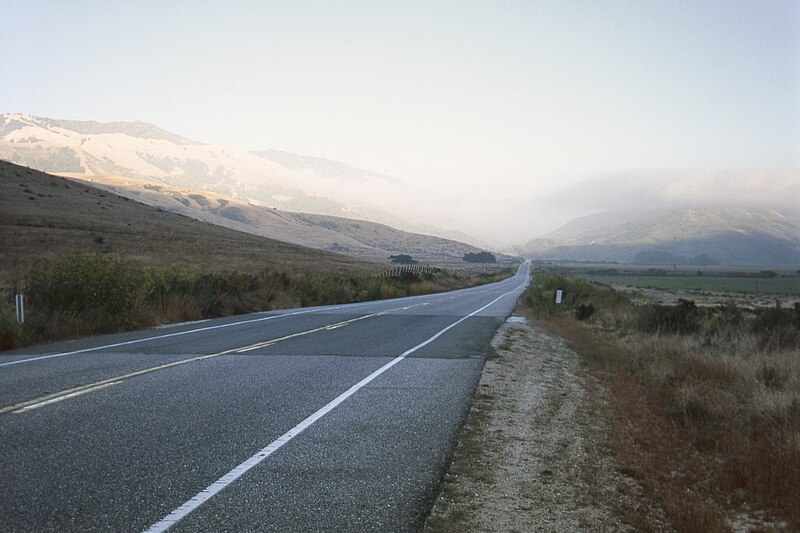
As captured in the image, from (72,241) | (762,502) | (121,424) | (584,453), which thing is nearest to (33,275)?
(121,424)

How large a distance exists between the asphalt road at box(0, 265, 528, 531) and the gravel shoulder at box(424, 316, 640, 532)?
262mm

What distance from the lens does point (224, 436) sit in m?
6.37

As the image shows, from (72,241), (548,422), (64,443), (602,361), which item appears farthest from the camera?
(72,241)

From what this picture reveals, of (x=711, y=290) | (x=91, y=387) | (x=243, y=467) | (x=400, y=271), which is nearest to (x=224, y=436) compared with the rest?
(x=243, y=467)

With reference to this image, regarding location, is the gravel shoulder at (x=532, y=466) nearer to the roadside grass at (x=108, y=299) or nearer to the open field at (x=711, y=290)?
the roadside grass at (x=108, y=299)

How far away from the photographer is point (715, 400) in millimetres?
9586

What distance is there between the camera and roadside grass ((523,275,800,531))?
540 centimetres

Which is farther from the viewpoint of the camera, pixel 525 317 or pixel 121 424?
pixel 525 317

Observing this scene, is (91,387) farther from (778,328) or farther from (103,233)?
(103,233)

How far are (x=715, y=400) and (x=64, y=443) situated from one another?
8.90 metres

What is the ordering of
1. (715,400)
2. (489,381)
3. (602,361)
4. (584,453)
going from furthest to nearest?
(602,361)
(489,381)
(715,400)
(584,453)

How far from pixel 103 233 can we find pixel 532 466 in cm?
6541

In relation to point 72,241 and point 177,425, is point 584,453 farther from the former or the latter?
point 72,241

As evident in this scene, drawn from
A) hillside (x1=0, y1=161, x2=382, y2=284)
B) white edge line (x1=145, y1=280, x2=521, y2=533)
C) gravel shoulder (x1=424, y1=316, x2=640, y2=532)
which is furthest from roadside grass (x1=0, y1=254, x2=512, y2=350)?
hillside (x1=0, y1=161, x2=382, y2=284)
